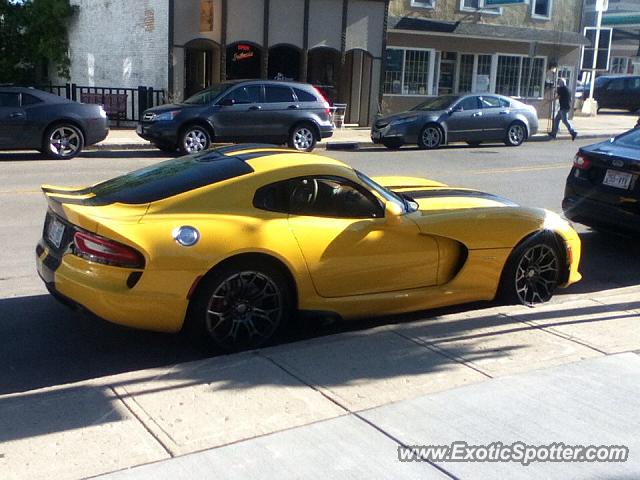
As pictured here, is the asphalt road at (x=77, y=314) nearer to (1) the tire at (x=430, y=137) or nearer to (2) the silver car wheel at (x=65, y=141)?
(2) the silver car wheel at (x=65, y=141)

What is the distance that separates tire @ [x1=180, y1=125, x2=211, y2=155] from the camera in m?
16.7

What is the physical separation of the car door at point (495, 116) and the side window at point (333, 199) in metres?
15.8

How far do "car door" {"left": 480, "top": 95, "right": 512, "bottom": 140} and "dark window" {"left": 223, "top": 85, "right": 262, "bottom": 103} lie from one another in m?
6.54

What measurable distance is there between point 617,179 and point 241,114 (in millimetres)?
10271

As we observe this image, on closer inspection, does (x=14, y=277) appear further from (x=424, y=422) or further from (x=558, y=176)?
(x=558, y=176)

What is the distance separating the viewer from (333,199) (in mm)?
5801

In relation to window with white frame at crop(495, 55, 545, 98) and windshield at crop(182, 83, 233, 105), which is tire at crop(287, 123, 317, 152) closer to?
windshield at crop(182, 83, 233, 105)

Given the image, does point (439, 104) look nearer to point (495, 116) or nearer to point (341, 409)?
point (495, 116)

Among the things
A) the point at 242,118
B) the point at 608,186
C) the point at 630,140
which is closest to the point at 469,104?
the point at 242,118

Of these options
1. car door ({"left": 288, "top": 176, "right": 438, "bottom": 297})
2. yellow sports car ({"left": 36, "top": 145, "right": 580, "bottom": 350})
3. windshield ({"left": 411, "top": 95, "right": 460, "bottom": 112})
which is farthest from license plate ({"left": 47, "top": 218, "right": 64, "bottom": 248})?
windshield ({"left": 411, "top": 95, "right": 460, "bottom": 112})

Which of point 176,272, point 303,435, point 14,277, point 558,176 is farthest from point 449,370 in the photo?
point 558,176

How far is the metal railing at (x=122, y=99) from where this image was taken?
21756 millimetres

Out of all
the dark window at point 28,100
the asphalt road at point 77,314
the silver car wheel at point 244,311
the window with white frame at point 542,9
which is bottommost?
the asphalt road at point 77,314

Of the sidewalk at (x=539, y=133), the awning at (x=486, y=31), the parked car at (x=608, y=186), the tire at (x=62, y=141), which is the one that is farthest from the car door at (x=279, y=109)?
the parked car at (x=608, y=186)
